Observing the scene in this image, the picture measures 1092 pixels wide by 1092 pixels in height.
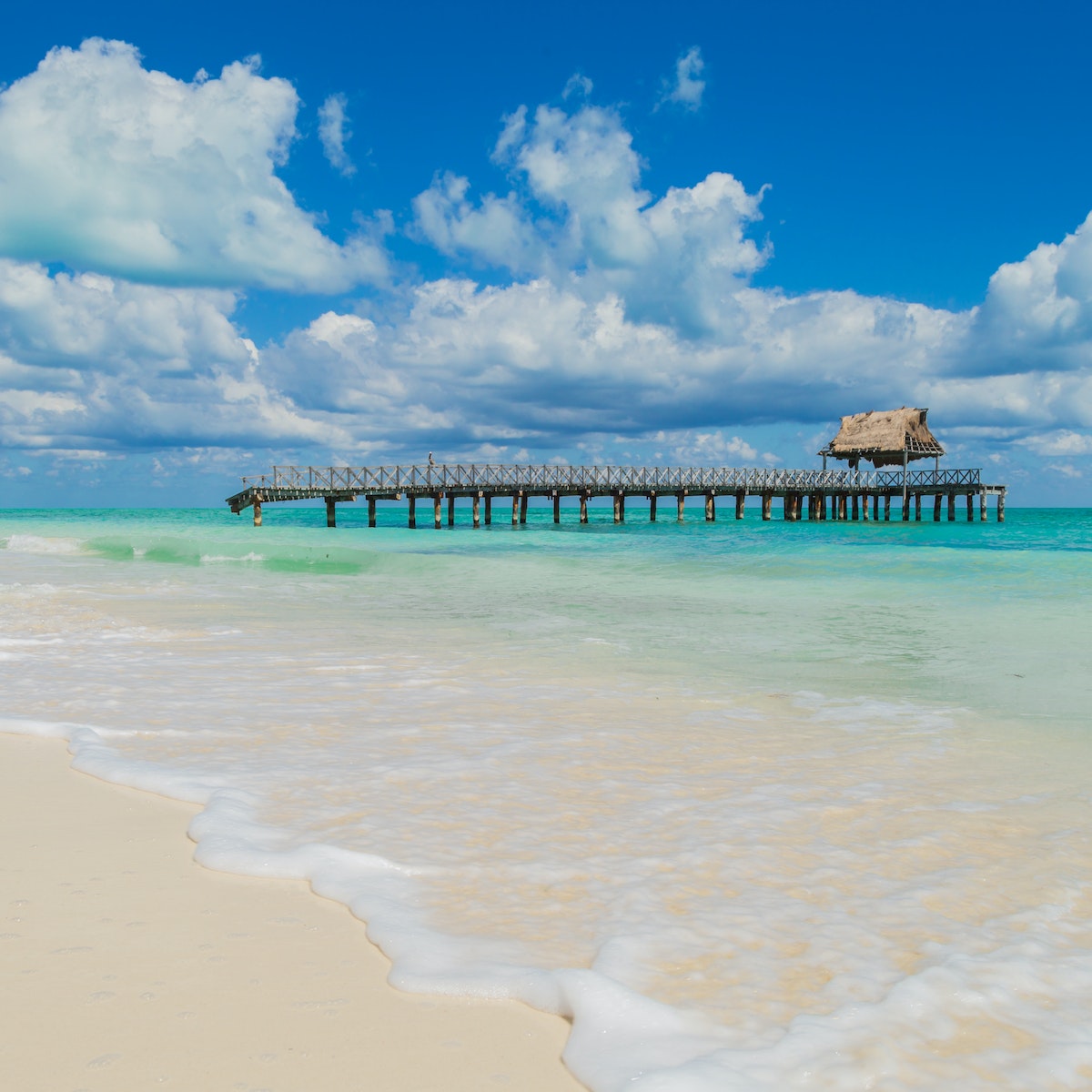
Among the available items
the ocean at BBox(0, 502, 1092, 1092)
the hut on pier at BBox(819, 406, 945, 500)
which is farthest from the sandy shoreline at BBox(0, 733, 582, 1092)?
the hut on pier at BBox(819, 406, 945, 500)

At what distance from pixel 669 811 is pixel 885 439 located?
55317 mm

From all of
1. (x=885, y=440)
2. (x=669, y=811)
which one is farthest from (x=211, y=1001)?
(x=885, y=440)

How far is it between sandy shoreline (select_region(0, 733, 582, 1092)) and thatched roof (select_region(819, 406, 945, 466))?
183 feet

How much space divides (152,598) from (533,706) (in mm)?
9840

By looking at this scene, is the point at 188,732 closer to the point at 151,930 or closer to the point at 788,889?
the point at 151,930

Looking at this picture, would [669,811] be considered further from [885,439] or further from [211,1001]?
[885,439]

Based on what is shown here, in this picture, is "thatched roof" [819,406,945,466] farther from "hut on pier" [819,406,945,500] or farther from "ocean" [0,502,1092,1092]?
"ocean" [0,502,1092,1092]

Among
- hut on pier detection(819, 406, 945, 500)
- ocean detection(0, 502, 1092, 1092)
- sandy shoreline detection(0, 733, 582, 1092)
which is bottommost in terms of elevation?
ocean detection(0, 502, 1092, 1092)

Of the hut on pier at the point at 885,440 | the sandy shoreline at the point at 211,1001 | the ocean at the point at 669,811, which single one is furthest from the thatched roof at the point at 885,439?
the sandy shoreline at the point at 211,1001

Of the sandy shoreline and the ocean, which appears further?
the ocean

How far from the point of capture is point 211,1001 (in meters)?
2.32

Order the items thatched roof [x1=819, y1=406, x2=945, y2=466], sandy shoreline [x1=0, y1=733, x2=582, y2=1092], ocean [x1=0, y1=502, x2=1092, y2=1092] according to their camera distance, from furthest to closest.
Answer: thatched roof [x1=819, y1=406, x2=945, y2=466], ocean [x1=0, y1=502, x2=1092, y2=1092], sandy shoreline [x1=0, y1=733, x2=582, y2=1092]

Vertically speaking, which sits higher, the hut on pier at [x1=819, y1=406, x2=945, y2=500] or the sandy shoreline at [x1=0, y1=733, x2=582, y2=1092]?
the hut on pier at [x1=819, y1=406, x2=945, y2=500]

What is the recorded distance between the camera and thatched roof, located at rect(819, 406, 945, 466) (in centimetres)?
5406
